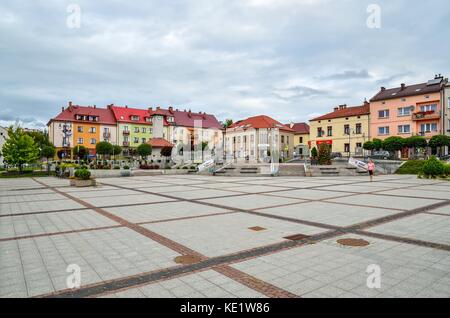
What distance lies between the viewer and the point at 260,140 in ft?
208

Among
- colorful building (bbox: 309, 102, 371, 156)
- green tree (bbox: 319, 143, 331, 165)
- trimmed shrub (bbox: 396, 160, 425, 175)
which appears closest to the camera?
trimmed shrub (bbox: 396, 160, 425, 175)

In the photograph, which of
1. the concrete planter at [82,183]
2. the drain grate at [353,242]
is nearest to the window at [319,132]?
the concrete planter at [82,183]

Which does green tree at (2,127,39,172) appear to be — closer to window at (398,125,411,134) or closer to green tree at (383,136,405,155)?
green tree at (383,136,405,155)

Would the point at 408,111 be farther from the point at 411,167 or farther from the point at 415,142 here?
the point at 411,167

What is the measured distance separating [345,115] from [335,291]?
5464 centimetres

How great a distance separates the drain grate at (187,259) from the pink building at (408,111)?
48482mm

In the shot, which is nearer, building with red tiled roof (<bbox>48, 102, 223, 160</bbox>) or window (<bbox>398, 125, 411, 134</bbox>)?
window (<bbox>398, 125, 411, 134</bbox>)

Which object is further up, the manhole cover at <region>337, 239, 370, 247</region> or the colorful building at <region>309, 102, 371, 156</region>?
the colorful building at <region>309, 102, 371, 156</region>

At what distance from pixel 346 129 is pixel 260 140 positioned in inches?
667

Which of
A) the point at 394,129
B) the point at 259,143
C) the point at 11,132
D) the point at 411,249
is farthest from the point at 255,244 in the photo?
the point at 259,143

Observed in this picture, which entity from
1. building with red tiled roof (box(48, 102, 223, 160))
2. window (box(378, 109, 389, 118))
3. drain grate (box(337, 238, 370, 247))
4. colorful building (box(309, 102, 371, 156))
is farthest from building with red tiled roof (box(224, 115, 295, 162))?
drain grate (box(337, 238, 370, 247))

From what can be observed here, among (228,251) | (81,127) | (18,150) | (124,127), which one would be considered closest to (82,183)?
(228,251)

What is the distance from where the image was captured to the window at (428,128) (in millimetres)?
43975

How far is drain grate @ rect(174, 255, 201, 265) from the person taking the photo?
543cm
